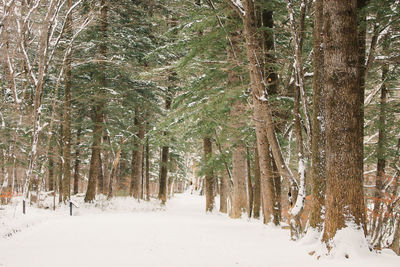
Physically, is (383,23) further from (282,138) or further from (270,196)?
(270,196)

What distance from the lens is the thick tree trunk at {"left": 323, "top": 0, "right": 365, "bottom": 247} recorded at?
4.04 meters

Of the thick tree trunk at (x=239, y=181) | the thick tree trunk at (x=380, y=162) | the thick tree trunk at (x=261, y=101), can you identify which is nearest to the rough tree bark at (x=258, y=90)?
the thick tree trunk at (x=261, y=101)

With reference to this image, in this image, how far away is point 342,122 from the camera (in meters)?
4.16

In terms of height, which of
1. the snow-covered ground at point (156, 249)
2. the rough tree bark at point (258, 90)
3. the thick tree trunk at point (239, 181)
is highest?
the rough tree bark at point (258, 90)

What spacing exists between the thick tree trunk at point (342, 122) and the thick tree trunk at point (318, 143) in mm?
657

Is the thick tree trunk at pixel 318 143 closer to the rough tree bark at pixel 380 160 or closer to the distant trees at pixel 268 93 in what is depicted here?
the distant trees at pixel 268 93

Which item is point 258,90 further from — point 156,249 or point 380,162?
point 380,162

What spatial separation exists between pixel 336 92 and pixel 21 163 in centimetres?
1740

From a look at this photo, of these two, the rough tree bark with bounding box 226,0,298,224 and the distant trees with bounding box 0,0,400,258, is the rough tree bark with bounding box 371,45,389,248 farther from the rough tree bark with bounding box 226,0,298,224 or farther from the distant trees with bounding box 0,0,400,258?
the rough tree bark with bounding box 226,0,298,224

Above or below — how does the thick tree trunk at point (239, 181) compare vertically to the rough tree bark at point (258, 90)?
below

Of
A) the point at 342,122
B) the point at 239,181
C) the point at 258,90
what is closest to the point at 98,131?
the point at 239,181

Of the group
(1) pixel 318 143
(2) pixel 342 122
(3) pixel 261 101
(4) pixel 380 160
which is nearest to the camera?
(2) pixel 342 122

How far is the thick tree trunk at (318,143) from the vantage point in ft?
16.0

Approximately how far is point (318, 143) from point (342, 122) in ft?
3.19
